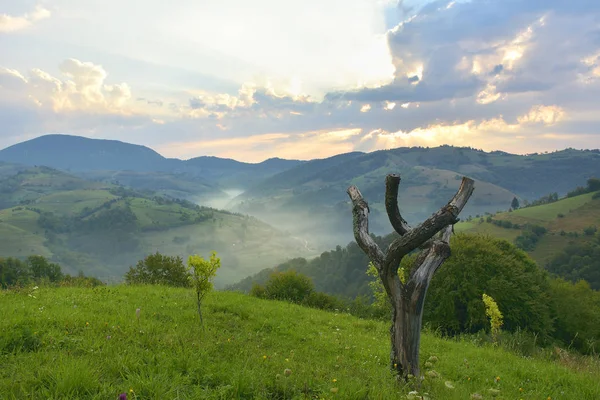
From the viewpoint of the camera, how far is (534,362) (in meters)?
12.2

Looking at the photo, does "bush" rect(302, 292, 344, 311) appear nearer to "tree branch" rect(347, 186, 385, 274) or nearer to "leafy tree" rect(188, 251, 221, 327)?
"leafy tree" rect(188, 251, 221, 327)

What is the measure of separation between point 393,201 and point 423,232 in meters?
1.26

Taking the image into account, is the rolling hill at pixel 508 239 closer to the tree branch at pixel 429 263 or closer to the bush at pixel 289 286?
the bush at pixel 289 286

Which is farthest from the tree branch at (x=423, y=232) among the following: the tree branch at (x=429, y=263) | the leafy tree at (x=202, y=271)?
the leafy tree at (x=202, y=271)

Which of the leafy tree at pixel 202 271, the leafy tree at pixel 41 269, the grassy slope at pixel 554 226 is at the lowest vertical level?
the grassy slope at pixel 554 226

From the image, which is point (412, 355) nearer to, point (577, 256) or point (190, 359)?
point (190, 359)

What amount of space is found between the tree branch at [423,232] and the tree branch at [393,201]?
93cm

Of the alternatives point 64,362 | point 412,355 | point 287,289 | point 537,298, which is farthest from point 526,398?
point 537,298

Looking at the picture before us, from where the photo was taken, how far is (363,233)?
31.4 feet

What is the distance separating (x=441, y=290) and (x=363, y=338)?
2232cm

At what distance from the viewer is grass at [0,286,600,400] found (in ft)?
20.6

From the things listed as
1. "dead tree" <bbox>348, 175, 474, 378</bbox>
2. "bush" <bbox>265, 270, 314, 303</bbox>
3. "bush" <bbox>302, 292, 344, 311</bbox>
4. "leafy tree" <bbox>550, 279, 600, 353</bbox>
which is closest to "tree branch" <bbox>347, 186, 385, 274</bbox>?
"dead tree" <bbox>348, 175, 474, 378</bbox>

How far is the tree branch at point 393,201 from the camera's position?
8547mm

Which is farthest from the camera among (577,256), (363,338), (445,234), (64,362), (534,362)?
(577,256)
